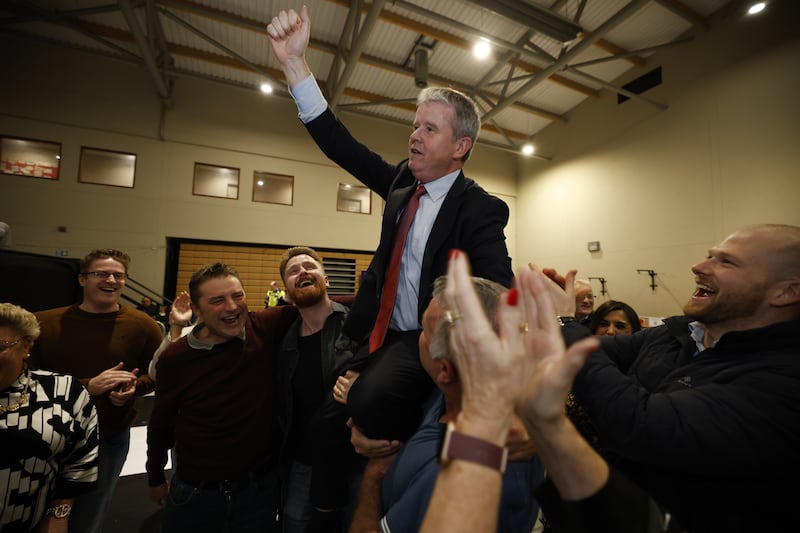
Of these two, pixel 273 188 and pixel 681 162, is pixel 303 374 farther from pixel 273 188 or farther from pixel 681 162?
pixel 681 162

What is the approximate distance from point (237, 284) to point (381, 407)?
139 cm

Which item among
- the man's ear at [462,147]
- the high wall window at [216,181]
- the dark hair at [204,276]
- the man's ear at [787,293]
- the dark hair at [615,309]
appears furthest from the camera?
the high wall window at [216,181]

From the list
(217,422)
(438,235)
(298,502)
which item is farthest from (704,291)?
(217,422)

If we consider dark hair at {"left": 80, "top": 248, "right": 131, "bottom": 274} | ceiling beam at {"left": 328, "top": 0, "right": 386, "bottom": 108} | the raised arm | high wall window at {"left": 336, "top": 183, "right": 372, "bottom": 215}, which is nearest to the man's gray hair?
the raised arm

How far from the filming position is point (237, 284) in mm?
2166

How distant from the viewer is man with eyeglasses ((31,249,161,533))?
2.04 meters

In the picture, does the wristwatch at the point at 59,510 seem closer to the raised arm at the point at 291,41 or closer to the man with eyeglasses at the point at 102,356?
the man with eyeglasses at the point at 102,356

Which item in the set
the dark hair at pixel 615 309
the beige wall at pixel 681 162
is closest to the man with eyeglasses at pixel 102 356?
the dark hair at pixel 615 309

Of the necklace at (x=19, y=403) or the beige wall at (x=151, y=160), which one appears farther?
the beige wall at (x=151, y=160)

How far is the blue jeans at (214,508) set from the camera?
6.17ft

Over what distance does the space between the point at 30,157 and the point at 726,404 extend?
35.6 ft

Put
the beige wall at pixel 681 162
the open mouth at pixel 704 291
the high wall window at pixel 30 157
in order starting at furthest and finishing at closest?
1. the high wall window at pixel 30 157
2. the beige wall at pixel 681 162
3. the open mouth at pixel 704 291

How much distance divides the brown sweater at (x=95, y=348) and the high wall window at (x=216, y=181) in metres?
7.02

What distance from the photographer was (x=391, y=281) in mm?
1475
